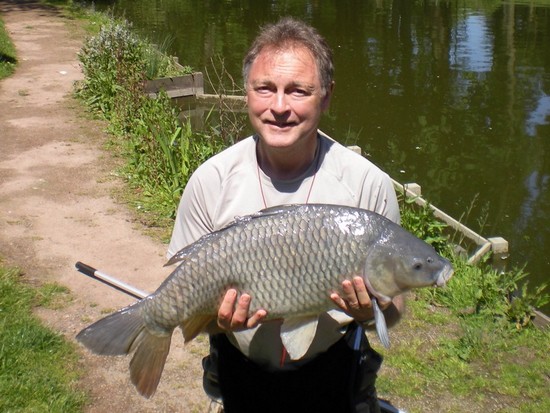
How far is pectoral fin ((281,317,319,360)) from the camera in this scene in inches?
93.2

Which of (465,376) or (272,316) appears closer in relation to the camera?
(272,316)

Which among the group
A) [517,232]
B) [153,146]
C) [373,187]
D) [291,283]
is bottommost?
[517,232]

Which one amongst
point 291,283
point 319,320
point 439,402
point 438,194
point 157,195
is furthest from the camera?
point 438,194

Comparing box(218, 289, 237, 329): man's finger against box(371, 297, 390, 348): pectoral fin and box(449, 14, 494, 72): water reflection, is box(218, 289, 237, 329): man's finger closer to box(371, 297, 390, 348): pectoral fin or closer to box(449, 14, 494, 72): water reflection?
box(371, 297, 390, 348): pectoral fin

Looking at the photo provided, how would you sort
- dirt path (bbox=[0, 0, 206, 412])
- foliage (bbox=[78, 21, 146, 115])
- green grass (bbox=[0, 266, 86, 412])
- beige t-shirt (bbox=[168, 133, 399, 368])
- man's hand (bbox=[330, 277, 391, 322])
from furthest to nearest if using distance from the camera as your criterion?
foliage (bbox=[78, 21, 146, 115]) → dirt path (bbox=[0, 0, 206, 412]) → green grass (bbox=[0, 266, 86, 412]) → beige t-shirt (bbox=[168, 133, 399, 368]) → man's hand (bbox=[330, 277, 391, 322])

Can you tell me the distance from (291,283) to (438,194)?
665 centimetres

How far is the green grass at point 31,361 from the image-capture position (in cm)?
380

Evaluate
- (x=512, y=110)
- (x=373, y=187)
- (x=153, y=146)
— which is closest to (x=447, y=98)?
(x=512, y=110)

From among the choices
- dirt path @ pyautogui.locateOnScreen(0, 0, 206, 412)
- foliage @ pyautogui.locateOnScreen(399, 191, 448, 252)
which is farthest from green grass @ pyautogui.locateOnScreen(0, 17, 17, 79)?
foliage @ pyautogui.locateOnScreen(399, 191, 448, 252)

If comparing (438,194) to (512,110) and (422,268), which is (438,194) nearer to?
(512,110)

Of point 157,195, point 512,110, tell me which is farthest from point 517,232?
point 512,110

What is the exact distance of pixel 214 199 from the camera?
104 inches

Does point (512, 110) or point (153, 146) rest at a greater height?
point (153, 146)

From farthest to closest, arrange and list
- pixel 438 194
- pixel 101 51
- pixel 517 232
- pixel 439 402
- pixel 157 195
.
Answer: pixel 101 51 → pixel 438 194 → pixel 517 232 → pixel 157 195 → pixel 439 402
